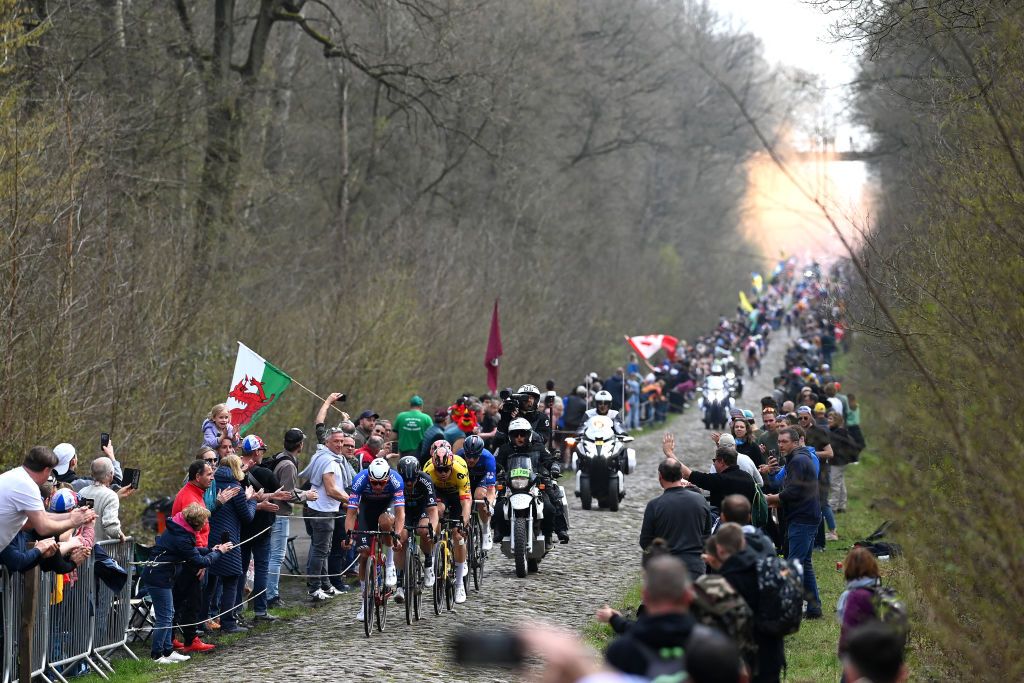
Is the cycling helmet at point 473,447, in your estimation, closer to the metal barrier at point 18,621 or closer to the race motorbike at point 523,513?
the race motorbike at point 523,513

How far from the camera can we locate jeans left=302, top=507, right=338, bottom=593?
1742 cm

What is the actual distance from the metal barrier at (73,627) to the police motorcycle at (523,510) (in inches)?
238

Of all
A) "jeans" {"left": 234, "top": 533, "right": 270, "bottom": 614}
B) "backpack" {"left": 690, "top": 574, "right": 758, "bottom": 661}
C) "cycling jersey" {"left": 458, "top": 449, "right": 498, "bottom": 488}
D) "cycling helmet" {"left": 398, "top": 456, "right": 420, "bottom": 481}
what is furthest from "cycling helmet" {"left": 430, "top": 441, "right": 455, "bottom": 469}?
"backpack" {"left": 690, "top": 574, "right": 758, "bottom": 661}

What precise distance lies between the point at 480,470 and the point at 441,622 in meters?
2.72

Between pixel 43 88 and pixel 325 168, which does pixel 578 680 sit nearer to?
pixel 43 88

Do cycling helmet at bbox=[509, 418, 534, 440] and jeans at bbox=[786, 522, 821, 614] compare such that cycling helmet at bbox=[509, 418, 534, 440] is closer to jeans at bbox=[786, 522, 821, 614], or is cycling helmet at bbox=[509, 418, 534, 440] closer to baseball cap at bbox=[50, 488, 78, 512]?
jeans at bbox=[786, 522, 821, 614]

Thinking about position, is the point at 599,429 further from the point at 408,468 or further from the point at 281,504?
the point at 408,468

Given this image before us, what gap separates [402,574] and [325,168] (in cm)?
3141

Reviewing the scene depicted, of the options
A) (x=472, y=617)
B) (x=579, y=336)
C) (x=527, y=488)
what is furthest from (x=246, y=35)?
(x=472, y=617)

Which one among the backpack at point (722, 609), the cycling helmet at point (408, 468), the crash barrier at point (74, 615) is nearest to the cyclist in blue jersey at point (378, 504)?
the cycling helmet at point (408, 468)

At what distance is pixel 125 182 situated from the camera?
27.2m

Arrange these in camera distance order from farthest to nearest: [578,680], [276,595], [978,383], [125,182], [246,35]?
[246,35]
[125,182]
[276,595]
[978,383]
[578,680]

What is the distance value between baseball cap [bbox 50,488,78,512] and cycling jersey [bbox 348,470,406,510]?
3190mm

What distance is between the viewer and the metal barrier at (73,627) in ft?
41.4
